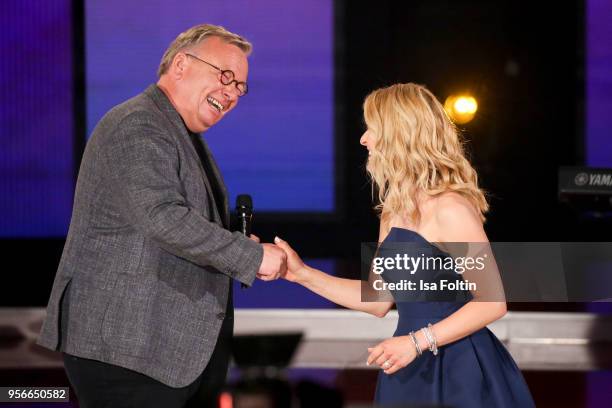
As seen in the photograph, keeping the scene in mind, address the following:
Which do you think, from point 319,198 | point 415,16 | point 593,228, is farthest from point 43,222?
point 593,228

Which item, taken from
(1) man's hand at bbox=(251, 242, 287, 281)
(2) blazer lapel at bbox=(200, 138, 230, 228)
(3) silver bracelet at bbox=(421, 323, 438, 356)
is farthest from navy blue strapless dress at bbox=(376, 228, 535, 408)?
(2) blazer lapel at bbox=(200, 138, 230, 228)

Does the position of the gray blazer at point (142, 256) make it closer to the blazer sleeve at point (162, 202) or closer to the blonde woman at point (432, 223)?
the blazer sleeve at point (162, 202)

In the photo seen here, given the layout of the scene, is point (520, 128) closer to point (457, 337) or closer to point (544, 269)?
point (544, 269)

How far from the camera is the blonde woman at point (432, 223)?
7.09 ft

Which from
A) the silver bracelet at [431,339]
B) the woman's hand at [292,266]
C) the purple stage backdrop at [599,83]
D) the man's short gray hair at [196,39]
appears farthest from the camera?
the purple stage backdrop at [599,83]

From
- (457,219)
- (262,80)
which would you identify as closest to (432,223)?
(457,219)

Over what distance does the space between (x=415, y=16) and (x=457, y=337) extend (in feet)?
16.4

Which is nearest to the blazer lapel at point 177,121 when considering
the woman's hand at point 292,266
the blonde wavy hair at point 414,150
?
the woman's hand at point 292,266

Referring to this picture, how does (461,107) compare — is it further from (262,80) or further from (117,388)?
(117,388)

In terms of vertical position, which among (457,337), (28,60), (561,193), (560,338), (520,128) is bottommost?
(560,338)

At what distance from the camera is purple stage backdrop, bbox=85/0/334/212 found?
665cm

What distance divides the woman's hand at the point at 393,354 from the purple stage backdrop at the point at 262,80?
4793 millimetres

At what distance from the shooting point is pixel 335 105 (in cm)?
682

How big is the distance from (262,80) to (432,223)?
4.76m
